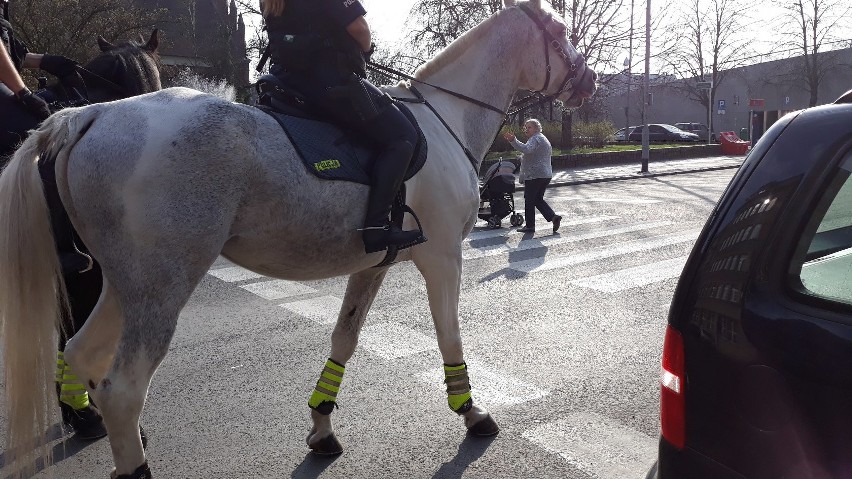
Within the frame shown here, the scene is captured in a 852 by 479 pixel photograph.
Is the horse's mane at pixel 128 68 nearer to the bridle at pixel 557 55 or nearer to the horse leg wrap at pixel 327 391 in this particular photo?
the horse leg wrap at pixel 327 391

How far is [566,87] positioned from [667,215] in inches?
387

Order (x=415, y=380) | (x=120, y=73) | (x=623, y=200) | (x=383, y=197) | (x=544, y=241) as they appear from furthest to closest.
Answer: (x=623, y=200), (x=544, y=241), (x=415, y=380), (x=120, y=73), (x=383, y=197)

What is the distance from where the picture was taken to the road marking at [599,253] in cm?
901

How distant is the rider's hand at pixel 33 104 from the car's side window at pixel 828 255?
12.4 ft

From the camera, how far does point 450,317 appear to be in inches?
154

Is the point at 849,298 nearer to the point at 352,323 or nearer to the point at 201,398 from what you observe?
the point at 352,323

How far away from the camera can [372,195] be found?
3.34 metres

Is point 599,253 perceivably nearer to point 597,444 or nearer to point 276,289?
point 276,289

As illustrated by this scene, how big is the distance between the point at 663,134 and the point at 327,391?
156 feet

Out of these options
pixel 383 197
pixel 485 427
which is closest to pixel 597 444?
pixel 485 427

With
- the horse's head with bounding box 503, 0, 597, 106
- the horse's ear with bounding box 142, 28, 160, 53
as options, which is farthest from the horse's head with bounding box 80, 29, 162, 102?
the horse's head with bounding box 503, 0, 597, 106

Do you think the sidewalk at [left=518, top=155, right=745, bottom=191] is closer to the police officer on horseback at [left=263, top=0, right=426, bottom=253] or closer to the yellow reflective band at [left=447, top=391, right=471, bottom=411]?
the yellow reflective band at [left=447, top=391, right=471, bottom=411]

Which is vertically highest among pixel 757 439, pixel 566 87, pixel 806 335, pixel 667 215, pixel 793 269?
pixel 566 87

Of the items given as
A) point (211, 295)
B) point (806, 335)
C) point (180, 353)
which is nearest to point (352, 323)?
point (180, 353)
